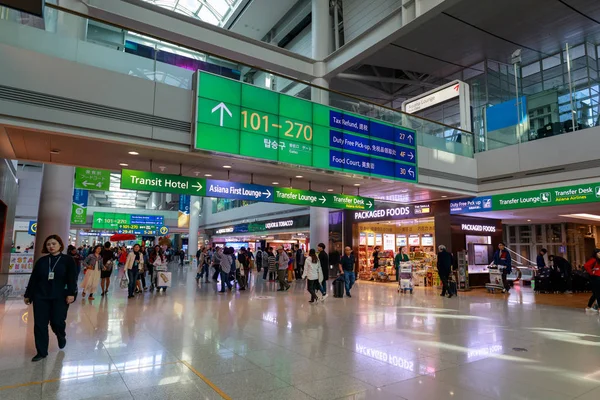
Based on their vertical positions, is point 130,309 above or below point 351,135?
below

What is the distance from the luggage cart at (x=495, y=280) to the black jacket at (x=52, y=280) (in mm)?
14440

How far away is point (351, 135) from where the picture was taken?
11.5 meters

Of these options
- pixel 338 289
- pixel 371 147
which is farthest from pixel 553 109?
pixel 338 289

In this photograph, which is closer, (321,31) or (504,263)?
(504,263)

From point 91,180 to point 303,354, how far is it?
41.3 feet

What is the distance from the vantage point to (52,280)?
546 cm

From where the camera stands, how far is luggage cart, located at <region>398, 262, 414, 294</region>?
14.0 metres

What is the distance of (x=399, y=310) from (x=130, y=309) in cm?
692

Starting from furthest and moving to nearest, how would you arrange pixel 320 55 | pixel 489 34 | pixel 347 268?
1. pixel 320 55
2. pixel 489 34
3. pixel 347 268

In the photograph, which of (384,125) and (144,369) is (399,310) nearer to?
(384,125)

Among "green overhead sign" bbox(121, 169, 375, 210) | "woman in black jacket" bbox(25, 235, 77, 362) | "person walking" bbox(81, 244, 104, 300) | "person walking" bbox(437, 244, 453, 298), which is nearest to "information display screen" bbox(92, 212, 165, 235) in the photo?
"person walking" bbox(81, 244, 104, 300)

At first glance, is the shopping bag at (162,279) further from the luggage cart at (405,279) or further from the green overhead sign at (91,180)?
the luggage cart at (405,279)

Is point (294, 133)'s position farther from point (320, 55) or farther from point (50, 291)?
point (320, 55)

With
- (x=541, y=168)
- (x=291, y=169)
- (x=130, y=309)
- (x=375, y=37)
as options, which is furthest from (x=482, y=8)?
(x=130, y=309)
